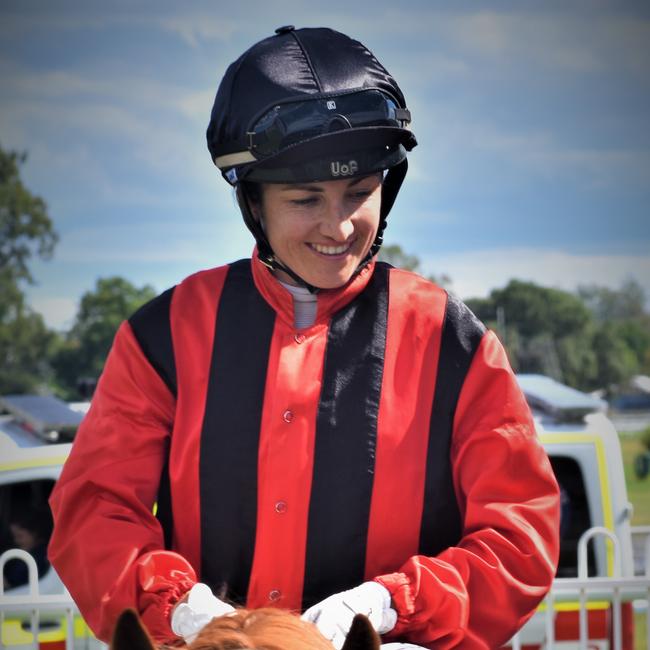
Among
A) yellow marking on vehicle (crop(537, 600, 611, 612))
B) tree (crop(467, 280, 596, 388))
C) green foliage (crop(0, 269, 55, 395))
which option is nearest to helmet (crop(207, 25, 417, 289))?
yellow marking on vehicle (crop(537, 600, 611, 612))

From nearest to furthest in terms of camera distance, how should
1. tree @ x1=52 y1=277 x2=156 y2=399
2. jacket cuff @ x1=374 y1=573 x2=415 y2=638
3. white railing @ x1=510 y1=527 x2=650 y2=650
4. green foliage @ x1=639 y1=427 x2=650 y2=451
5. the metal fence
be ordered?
1. jacket cuff @ x1=374 y1=573 x2=415 y2=638
2. the metal fence
3. white railing @ x1=510 y1=527 x2=650 y2=650
4. tree @ x1=52 y1=277 x2=156 y2=399
5. green foliage @ x1=639 y1=427 x2=650 y2=451

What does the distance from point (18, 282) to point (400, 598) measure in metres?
24.3

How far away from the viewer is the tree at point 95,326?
21.2 m

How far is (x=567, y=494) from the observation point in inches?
207

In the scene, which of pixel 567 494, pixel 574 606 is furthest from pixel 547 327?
pixel 574 606

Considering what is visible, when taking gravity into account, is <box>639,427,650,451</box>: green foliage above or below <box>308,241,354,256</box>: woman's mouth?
below

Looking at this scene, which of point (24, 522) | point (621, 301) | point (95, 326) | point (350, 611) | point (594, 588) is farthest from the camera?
point (621, 301)

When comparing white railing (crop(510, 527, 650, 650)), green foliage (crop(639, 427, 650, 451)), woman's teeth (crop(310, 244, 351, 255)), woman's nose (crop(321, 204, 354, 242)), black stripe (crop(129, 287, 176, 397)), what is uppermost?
woman's nose (crop(321, 204, 354, 242))

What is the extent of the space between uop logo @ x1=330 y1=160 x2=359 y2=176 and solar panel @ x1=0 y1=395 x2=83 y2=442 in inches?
142

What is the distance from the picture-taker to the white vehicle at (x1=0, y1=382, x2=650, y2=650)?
4.48 metres

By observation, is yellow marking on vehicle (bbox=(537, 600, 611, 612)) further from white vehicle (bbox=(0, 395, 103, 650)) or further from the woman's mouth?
the woman's mouth

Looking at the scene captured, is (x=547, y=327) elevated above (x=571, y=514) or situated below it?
above

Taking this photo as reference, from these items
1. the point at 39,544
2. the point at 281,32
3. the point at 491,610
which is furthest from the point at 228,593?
the point at 39,544

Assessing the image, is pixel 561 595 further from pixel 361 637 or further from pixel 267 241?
pixel 361 637
